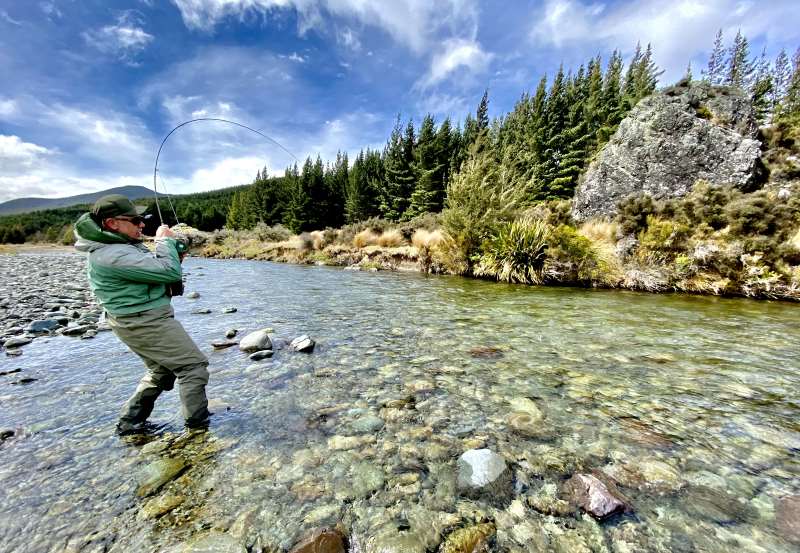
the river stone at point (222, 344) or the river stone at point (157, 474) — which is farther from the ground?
the river stone at point (157, 474)

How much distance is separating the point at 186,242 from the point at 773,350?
7.22 meters

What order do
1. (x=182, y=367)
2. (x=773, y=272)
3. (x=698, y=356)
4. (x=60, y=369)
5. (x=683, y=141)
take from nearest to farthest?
(x=182, y=367) < (x=60, y=369) < (x=698, y=356) < (x=773, y=272) < (x=683, y=141)

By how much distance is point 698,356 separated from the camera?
4.20m

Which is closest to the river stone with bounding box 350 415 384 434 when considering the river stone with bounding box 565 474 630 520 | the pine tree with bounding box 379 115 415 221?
the river stone with bounding box 565 474 630 520

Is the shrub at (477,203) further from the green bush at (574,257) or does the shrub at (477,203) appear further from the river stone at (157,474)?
the river stone at (157,474)

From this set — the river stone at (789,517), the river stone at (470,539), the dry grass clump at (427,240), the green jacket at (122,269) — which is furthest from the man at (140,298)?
the dry grass clump at (427,240)

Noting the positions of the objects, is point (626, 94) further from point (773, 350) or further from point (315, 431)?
point (315, 431)

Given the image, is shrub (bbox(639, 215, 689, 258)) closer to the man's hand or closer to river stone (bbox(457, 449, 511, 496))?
river stone (bbox(457, 449, 511, 496))

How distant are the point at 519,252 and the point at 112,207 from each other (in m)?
11.4

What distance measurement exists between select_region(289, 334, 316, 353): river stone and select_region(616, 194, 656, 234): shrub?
12731 mm

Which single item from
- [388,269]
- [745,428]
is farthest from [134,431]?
[388,269]

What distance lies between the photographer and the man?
224cm

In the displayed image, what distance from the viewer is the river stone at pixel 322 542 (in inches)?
60.7

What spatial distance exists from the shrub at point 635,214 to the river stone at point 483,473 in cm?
1320
